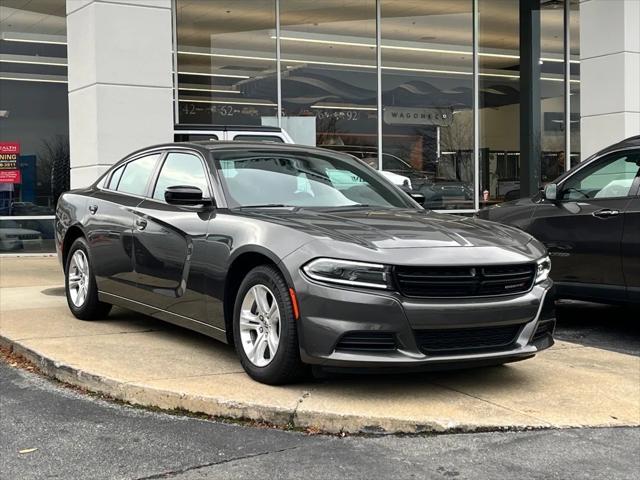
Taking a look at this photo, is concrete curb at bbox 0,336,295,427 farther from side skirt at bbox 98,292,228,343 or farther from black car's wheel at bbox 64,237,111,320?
black car's wheel at bbox 64,237,111,320

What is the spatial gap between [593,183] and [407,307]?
3424mm

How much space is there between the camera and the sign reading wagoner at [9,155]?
13.7 m

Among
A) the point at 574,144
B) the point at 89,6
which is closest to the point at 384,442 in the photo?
the point at 89,6

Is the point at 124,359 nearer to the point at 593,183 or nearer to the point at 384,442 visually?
the point at 384,442

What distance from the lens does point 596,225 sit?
263 inches

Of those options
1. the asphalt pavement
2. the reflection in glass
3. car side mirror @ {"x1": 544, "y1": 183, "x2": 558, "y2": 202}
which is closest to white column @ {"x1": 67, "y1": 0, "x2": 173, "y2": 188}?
car side mirror @ {"x1": 544, "y1": 183, "x2": 558, "y2": 202}

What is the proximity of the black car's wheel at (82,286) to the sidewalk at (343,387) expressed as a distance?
1.03 ft

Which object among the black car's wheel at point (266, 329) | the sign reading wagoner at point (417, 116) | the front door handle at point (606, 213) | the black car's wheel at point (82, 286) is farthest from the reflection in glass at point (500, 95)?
the black car's wheel at point (266, 329)

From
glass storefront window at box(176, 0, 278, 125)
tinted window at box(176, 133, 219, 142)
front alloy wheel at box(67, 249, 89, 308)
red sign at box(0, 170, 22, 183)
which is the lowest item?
front alloy wheel at box(67, 249, 89, 308)

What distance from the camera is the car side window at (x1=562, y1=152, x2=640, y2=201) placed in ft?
21.8

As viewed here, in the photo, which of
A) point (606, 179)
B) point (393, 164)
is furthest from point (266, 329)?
point (393, 164)

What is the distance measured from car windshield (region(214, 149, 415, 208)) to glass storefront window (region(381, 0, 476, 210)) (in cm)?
921

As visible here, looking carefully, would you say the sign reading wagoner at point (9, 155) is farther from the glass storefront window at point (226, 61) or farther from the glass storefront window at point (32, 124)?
the glass storefront window at point (226, 61)

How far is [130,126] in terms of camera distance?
10.1 m
